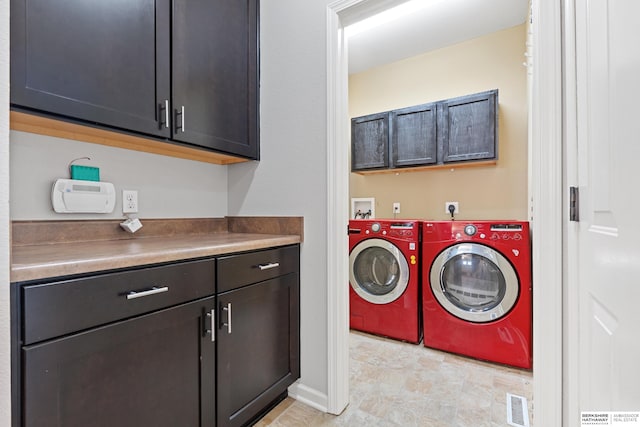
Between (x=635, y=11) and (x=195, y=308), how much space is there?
4.53 feet

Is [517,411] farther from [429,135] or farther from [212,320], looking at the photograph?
[429,135]

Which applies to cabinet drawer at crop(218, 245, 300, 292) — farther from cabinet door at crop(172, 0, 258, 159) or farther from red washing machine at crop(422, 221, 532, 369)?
red washing machine at crop(422, 221, 532, 369)

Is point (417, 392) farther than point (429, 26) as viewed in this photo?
No

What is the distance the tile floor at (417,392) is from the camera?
57.6 inches

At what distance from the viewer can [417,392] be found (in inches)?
66.9

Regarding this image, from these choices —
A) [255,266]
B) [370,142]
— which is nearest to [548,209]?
[255,266]

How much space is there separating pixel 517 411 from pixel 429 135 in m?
1.98

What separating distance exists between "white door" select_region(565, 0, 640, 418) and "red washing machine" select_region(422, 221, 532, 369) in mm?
1080

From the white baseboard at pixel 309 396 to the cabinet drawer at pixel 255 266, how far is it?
637mm

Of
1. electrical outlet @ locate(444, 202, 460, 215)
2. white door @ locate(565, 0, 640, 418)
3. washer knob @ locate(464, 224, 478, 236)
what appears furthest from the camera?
electrical outlet @ locate(444, 202, 460, 215)

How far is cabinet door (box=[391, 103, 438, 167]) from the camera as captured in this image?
2551 millimetres

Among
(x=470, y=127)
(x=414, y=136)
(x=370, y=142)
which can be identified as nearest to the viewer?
(x=470, y=127)

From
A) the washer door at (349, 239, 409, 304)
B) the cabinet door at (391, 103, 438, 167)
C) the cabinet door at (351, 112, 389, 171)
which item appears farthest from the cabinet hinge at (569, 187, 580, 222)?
the cabinet door at (351, 112, 389, 171)

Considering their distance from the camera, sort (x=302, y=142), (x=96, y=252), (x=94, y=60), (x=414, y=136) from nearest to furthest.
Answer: (x=96, y=252) < (x=94, y=60) < (x=302, y=142) < (x=414, y=136)
